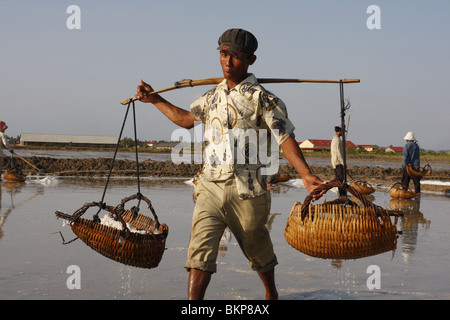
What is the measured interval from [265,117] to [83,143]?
329 ft

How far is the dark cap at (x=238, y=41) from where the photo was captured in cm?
375

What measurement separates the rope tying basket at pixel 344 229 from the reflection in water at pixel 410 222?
267 cm

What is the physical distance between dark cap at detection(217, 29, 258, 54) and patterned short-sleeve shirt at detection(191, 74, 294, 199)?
8.8 inches

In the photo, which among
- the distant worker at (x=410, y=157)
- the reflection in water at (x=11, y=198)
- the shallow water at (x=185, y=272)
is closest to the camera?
the shallow water at (x=185, y=272)

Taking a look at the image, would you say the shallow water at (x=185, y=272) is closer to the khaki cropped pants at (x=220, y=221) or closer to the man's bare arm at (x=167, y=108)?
the khaki cropped pants at (x=220, y=221)

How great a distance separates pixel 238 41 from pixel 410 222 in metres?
6.77

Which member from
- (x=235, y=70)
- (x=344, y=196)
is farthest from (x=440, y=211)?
(x=235, y=70)

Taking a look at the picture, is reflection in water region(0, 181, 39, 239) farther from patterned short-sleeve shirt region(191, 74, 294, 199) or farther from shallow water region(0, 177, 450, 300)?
patterned short-sleeve shirt region(191, 74, 294, 199)

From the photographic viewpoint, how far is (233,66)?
379 cm

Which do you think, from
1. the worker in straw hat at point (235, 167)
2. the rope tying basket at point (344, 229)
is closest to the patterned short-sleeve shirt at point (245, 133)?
the worker in straw hat at point (235, 167)

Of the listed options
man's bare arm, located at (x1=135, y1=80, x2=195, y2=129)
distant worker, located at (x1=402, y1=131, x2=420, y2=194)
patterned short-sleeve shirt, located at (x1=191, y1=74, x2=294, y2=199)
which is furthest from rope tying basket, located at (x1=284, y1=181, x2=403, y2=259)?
distant worker, located at (x1=402, y1=131, x2=420, y2=194)

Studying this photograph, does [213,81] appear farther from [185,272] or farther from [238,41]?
[185,272]

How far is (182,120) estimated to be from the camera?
427cm

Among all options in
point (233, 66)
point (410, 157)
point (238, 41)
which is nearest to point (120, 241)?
point (233, 66)
